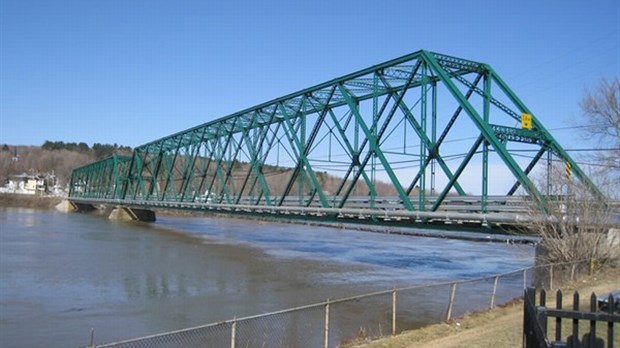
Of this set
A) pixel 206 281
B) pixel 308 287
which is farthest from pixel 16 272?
pixel 308 287

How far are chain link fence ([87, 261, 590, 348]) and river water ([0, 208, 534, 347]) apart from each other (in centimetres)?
223

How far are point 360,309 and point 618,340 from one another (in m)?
11.0

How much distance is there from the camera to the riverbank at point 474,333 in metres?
13.0

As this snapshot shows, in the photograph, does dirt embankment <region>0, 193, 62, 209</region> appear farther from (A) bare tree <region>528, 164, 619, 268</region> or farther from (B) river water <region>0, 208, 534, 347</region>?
(A) bare tree <region>528, 164, 619, 268</region>

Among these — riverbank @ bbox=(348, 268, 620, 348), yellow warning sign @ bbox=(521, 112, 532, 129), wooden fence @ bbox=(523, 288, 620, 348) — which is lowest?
riverbank @ bbox=(348, 268, 620, 348)

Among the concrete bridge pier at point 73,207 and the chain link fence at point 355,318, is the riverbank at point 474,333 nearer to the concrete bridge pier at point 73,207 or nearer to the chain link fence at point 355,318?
the chain link fence at point 355,318

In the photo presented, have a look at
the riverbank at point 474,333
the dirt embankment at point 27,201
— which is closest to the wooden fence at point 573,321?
the riverbank at point 474,333

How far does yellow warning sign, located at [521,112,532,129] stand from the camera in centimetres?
2959

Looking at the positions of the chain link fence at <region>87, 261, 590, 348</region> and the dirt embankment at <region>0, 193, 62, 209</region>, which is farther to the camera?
the dirt embankment at <region>0, 193, 62, 209</region>

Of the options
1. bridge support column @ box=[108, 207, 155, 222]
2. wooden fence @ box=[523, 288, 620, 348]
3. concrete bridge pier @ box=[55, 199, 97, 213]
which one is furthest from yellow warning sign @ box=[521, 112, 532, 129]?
concrete bridge pier @ box=[55, 199, 97, 213]

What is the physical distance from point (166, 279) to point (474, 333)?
19826 mm

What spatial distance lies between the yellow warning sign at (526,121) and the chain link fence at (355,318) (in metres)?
8.33

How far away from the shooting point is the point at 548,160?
2845 centimetres

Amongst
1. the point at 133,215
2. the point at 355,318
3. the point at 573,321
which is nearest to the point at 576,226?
the point at 355,318
